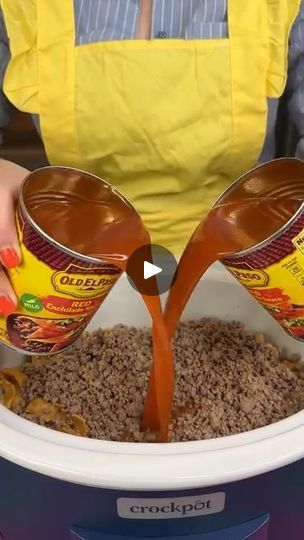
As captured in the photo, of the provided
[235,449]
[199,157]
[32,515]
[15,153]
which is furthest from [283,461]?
[15,153]

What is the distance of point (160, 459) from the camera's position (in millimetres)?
699

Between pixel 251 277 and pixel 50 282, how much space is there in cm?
18

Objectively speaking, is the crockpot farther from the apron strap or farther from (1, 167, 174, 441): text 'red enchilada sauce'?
the apron strap

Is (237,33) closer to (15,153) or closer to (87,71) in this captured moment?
(87,71)

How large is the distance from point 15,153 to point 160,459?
3.70 feet

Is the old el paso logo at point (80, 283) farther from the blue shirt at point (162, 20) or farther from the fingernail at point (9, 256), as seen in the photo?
the blue shirt at point (162, 20)

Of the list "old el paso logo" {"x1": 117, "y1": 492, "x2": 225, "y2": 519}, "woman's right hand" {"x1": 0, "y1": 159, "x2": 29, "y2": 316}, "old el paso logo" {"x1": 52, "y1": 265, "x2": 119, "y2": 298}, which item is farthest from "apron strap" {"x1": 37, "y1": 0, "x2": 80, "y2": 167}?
"old el paso logo" {"x1": 117, "y1": 492, "x2": 225, "y2": 519}

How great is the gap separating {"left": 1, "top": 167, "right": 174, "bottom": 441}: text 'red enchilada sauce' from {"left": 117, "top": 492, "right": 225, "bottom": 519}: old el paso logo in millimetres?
142

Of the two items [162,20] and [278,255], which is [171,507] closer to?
[278,255]

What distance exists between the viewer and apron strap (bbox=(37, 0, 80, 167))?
961 millimetres

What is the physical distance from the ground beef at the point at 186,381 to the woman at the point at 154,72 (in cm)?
22

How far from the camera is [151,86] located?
3.16 ft

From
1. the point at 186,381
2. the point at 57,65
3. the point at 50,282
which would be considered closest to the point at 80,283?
the point at 50,282

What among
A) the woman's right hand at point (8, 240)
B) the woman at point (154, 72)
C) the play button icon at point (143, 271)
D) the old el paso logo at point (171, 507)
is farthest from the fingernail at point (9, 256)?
the woman at point (154, 72)
